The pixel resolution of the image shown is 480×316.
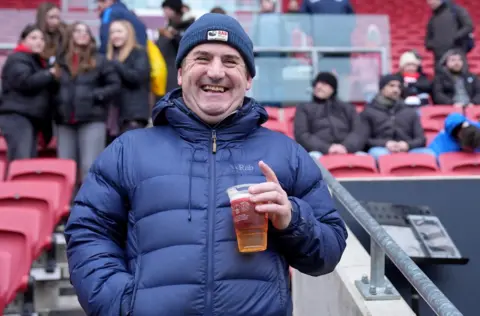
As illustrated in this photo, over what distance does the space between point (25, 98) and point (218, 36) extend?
3961mm

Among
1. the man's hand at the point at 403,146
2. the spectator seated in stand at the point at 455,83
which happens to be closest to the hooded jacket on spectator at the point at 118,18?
the man's hand at the point at 403,146

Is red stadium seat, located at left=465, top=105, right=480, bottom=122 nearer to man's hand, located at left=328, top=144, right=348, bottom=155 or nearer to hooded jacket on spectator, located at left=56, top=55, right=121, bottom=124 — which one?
man's hand, located at left=328, top=144, right=348, bottom=155

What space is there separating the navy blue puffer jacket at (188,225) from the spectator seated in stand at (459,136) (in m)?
3.62

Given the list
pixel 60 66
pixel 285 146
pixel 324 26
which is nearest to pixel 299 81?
pixel 324 26

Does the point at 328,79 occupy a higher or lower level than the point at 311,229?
higher

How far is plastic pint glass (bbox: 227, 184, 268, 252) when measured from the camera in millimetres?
1450

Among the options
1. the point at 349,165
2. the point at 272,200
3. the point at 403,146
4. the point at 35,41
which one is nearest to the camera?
the point at 272,200

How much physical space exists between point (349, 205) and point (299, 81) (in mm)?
4711

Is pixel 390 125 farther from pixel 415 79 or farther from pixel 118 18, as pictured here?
pixel 118 18

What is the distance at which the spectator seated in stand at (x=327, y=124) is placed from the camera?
5.56 m

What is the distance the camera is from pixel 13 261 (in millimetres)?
3598

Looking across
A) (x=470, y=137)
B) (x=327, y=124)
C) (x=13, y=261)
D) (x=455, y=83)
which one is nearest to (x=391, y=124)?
(x=327, y=124)

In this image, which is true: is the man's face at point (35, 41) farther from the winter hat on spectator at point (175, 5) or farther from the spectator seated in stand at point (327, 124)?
the spectator seated in stand at point (327, 124)

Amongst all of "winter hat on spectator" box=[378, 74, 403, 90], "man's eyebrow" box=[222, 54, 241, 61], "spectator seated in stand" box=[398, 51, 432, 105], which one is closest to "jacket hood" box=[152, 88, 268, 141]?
"man's eyebrow" box=[222, 54, 241, 61]
